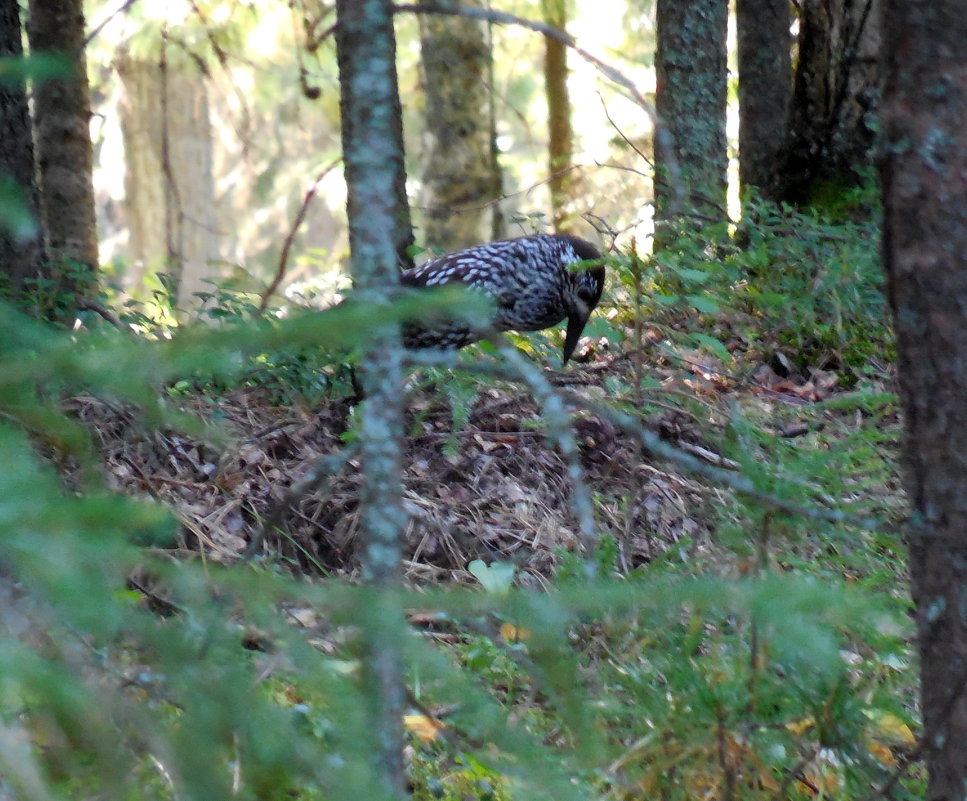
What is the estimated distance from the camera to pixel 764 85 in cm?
799

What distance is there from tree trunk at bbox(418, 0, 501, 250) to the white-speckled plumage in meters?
4.43

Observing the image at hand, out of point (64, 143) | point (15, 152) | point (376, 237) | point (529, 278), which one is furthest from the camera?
point (64, 143)

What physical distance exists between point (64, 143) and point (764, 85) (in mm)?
4861

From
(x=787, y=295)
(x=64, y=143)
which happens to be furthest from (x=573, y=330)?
(x=64, y=143)

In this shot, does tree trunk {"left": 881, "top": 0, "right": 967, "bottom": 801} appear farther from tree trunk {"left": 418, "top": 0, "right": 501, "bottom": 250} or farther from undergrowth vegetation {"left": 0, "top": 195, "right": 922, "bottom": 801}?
tree trunk {"left": 418, "top": 0, "right": 501, "bottom": 250}

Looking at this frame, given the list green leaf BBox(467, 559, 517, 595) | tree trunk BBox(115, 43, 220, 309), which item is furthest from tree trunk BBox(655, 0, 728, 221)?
tree trunk BBox(115, 43, 220, 309)

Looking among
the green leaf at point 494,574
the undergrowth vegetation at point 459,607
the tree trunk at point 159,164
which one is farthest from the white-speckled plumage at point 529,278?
the tree trunk at point 159,164

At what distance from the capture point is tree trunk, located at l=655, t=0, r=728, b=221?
24.7 ft

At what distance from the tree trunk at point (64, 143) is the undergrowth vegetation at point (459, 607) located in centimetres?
127

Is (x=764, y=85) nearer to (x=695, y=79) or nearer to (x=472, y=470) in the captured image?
(x=695, y=79)

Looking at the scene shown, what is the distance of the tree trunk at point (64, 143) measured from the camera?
6.53 m

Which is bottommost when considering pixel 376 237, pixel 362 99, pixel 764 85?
pixel 376 237

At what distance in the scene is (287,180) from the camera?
2116 cm

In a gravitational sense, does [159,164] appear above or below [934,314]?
above
